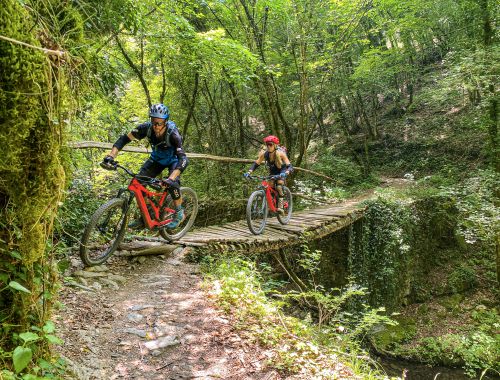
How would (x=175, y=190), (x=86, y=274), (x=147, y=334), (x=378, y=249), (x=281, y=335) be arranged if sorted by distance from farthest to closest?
(x=378, y=249)
(x=175, y=190)
(x=86, y=274)
(x=281, y=335)
(x=147, y=334)

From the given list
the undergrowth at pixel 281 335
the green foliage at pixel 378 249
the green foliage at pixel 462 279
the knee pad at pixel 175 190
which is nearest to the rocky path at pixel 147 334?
the undergrowth at pixel 281 335

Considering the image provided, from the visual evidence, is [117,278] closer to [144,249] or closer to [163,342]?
[144,249]

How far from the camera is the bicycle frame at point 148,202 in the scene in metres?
4.91

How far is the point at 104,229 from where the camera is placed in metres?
4.58

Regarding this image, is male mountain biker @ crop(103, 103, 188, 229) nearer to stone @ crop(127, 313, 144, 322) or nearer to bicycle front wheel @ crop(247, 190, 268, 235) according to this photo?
stone @ crop(127, 313, 144, 322)

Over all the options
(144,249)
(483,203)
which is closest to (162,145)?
(144,249)

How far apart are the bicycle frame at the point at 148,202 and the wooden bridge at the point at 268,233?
841 millimetres

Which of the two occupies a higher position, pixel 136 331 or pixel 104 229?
pixel 104 229

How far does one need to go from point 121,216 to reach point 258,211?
3.26m

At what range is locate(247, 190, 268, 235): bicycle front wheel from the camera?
712 centimetres

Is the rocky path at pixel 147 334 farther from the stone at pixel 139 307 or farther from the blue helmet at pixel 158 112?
the blue helmet at pixel 158 112

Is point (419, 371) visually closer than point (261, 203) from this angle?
No

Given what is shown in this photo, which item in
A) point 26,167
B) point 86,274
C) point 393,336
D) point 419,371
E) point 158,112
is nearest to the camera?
point 26,167

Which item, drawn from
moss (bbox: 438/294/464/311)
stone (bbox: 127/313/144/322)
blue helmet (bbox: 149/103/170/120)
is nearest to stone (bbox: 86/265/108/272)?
stone (bbox: 127/313/144/322)
